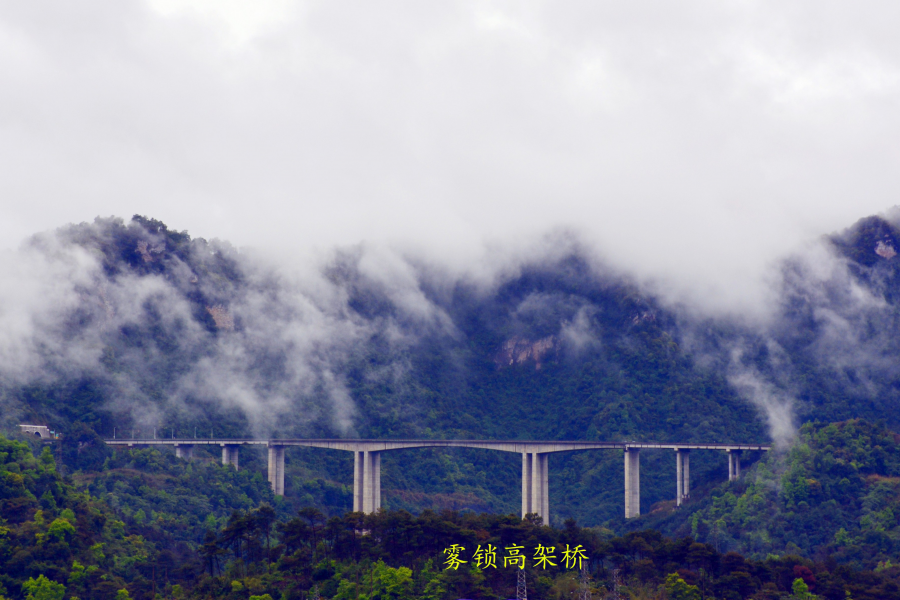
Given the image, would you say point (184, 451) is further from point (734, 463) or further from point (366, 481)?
point (734, 463)

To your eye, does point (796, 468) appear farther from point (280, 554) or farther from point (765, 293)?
point (765, 293)

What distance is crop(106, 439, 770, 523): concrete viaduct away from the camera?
342ft

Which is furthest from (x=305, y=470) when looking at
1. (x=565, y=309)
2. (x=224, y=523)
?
(x=565, y=309)

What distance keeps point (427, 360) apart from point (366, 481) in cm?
4869

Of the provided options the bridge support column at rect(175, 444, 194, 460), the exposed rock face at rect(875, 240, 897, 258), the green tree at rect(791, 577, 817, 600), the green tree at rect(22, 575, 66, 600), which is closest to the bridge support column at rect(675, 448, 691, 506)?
the green tree at rect(791, 577, 817, 600)

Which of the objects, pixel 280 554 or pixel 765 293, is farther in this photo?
pixel 765 293

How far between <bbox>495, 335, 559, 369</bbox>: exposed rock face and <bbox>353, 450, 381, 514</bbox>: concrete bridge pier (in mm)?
51473

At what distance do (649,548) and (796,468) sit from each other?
1281 inches

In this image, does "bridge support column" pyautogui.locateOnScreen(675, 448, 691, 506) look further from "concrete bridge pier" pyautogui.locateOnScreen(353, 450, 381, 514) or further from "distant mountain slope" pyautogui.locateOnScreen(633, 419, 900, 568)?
"concrete bridge pier" pyautogui.locateOnScreen(353, 450, 381, 514)

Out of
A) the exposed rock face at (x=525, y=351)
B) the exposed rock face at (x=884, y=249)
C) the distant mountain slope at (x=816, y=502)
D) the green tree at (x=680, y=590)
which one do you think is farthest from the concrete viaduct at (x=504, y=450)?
the exposed rock face at (x=525, y=351)

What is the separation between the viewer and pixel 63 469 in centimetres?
9969

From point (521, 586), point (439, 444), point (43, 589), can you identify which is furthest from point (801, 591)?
point (439, 444)

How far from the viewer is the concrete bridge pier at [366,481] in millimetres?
111312

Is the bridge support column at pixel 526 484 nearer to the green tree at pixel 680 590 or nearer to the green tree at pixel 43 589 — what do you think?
the green tree at pixel 680 590
